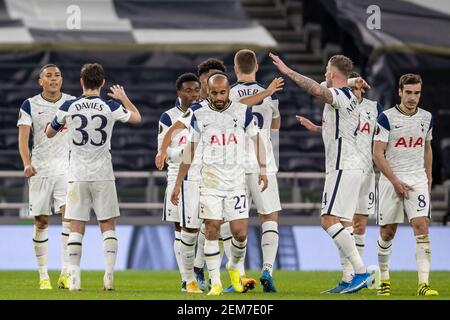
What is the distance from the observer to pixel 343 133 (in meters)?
13.1

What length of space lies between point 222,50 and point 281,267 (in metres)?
6.26

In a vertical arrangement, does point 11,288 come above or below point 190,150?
below

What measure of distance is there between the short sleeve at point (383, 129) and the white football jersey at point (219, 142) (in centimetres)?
146

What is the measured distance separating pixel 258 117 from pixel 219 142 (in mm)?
1227

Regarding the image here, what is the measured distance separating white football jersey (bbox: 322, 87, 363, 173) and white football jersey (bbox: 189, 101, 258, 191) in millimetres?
1127

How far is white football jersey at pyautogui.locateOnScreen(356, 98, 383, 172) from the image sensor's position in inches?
531

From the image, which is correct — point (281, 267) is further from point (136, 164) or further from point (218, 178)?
point (218, 178)

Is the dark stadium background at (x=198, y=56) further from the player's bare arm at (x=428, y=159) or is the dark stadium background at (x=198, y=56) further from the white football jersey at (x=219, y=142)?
the white football jersey at (x=219, y=142)

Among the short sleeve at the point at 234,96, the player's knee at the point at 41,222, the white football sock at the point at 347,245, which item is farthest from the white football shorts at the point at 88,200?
the white football sock at the point at 347,245

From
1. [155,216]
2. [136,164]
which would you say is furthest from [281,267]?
[136,164]

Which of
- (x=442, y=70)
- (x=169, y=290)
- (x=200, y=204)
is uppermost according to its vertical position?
(x=442, y=70)

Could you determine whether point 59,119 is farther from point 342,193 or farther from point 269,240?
point 342,193

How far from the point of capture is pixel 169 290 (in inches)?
543

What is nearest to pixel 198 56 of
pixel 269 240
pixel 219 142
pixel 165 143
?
pixel 269 240
